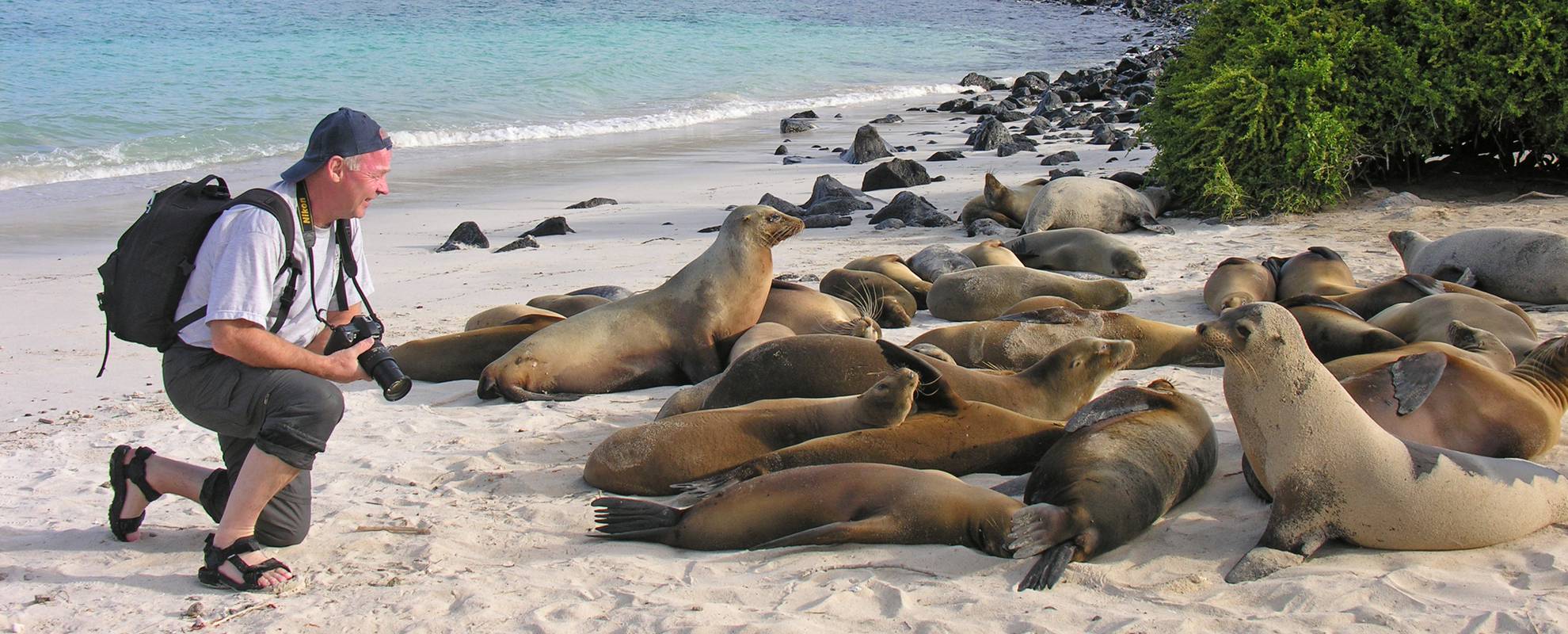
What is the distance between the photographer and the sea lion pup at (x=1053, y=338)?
596 centimetres

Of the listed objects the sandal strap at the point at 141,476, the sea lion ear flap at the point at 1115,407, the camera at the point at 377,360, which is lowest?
the sandal strap at the point at 141,476

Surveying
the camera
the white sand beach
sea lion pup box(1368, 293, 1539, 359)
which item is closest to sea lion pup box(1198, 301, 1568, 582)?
the white sand beach

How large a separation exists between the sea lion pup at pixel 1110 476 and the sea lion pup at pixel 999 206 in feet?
18.1

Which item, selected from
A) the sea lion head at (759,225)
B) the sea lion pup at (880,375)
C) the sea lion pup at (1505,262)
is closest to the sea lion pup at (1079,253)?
the sea lion pup at (1505,262)

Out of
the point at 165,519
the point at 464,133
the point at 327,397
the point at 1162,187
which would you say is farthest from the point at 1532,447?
the point at 464,133

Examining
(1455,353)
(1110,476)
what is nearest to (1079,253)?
(1455,353)

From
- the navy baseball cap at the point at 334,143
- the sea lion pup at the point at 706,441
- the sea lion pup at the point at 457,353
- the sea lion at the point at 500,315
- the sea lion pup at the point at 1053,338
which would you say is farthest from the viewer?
the sea lion at the point at 500,315

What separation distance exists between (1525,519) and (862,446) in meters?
1.96

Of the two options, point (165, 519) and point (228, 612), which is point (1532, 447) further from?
point (165, 519)

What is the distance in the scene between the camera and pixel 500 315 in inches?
285

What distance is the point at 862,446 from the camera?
14.6ft

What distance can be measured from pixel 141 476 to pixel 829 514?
86.3 inches

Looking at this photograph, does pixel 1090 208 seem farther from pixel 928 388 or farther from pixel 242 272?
pixel 242 272

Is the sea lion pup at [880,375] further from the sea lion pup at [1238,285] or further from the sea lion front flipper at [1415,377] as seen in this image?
the sea lion pup at [1238,285]
